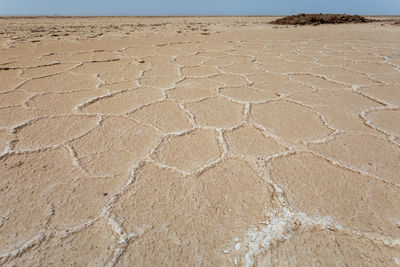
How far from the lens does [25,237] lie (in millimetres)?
711

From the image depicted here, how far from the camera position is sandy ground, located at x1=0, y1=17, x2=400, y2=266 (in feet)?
2.28

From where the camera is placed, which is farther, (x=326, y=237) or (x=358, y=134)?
(x=358, y=134)

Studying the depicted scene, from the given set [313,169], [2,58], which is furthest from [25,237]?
[2,58]

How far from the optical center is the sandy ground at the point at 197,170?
70 cm

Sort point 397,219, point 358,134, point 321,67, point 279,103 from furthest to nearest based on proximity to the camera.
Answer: point 321,67 → point 279,103 → point 358,134 → point 397,219

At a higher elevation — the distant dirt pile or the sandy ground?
the distant dirt pile

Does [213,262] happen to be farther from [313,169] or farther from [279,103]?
[279,103]

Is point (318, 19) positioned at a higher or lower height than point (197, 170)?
higher

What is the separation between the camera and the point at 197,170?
0.99 meters

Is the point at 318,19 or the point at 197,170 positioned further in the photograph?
the point at 318,19

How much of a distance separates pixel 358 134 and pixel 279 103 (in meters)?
0.48

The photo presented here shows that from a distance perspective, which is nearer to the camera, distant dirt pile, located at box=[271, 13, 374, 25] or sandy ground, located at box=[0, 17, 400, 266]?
sandy ground, located at box=[0, 17, 400, 266]

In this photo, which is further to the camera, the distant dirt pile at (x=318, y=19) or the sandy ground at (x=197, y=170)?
the distant dirt pile at (x=318, y=19)

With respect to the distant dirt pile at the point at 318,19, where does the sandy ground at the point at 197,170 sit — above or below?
below
